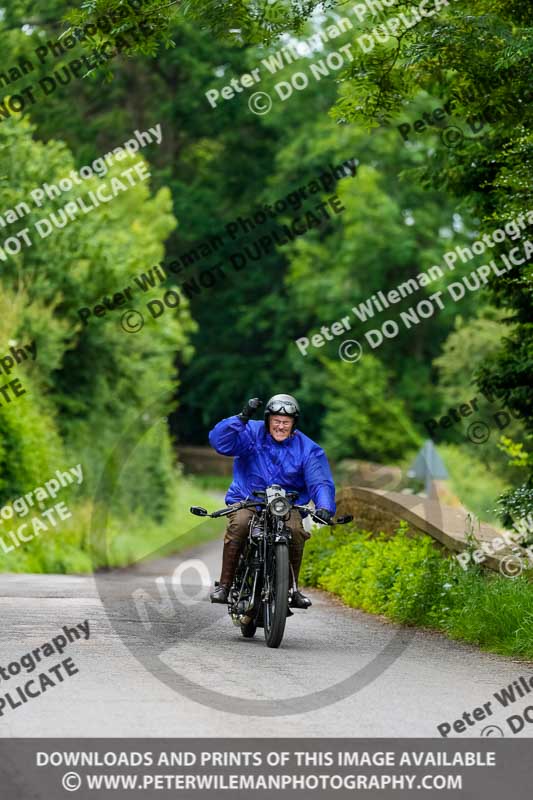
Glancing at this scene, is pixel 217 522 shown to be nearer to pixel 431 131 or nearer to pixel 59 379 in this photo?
pixel 59 379

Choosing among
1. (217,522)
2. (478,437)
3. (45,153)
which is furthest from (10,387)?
(217,522)

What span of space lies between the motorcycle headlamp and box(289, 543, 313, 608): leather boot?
41 cm

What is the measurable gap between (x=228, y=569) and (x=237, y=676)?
221 cm

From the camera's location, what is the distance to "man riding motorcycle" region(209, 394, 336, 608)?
11352mm

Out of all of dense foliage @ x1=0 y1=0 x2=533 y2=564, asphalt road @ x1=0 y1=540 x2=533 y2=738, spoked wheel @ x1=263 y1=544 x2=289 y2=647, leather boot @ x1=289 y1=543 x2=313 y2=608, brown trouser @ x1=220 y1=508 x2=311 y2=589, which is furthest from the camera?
dense foliage @ x1=0 y1=0 x2=533 y2=564

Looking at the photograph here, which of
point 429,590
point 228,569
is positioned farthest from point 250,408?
point 429,590

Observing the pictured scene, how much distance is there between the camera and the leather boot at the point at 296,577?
36.6ft

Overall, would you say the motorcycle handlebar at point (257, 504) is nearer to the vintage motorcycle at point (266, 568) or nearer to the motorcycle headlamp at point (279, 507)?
the vintage motorcycle at point (266, 568)

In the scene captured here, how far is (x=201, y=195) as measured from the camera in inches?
2327

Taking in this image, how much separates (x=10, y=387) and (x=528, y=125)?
1181cm

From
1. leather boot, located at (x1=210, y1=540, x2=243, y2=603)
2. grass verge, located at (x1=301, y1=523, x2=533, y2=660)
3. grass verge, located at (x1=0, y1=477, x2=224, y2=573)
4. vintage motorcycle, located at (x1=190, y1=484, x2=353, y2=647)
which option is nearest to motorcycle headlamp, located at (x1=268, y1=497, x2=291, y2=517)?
vintage motorcycle, located at (x1=190, y1=484, x2=353, y2=647)

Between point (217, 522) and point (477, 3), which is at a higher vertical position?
point (477, 3)

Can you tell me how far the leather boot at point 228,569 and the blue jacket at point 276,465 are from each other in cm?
40

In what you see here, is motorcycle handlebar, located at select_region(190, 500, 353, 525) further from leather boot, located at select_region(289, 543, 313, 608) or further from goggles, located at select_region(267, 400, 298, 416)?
goggles, located at select_region(267, 400, 298, 416)
